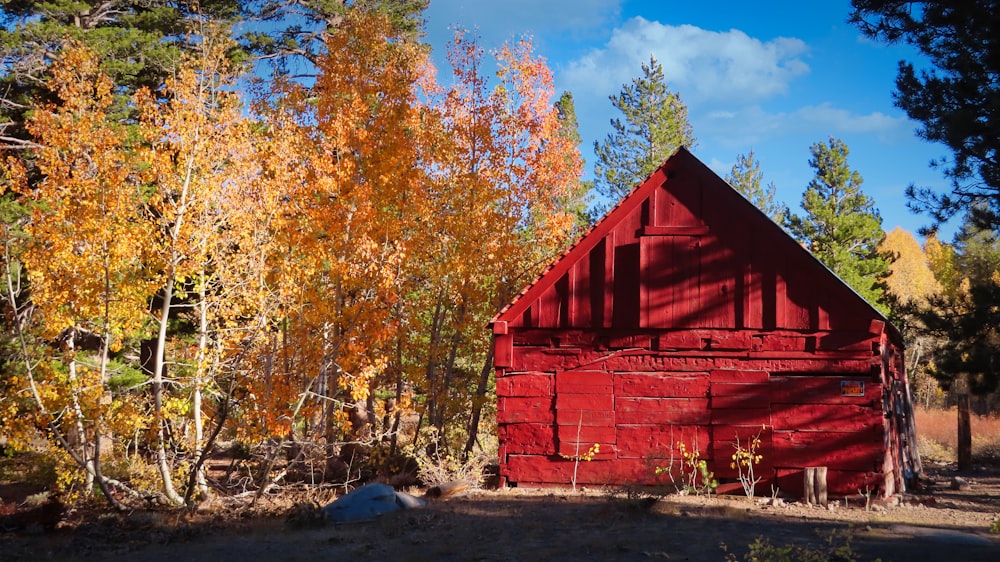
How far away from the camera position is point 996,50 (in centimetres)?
1468

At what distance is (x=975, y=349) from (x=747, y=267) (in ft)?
21.4

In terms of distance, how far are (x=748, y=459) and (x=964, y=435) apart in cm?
1123

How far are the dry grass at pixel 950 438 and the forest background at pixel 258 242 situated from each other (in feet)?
17.9

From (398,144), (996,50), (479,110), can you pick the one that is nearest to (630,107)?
(479,110)

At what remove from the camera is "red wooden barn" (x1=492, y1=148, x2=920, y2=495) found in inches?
579

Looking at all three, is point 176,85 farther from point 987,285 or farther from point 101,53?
point 987,285

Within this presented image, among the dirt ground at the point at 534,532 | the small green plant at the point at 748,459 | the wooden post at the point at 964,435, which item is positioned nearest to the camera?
the dirt ground at the point at 534,532

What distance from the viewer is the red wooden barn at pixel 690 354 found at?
48.3 feet

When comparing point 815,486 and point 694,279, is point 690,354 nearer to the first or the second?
point 694,279

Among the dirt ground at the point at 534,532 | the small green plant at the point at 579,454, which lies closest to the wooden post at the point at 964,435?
the dirt ground at the point at 534,532

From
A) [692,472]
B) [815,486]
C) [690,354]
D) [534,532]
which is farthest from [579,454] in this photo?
[534,532]

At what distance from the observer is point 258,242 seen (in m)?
14.9

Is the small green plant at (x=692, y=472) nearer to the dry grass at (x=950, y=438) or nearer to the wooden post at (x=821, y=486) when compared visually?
the wooden post at (x=821, y=486)

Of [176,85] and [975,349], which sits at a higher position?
[176,85]
